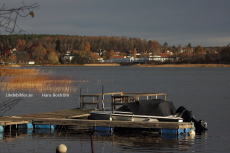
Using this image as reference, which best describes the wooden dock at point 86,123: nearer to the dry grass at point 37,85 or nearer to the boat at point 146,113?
the boat at point 146,113

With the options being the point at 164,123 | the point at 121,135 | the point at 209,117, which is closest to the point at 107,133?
the point at 121,135

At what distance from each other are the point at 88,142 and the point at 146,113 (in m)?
4.05

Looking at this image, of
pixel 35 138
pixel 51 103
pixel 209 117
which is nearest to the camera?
pixel 35 138

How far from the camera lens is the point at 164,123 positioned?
21.0 m

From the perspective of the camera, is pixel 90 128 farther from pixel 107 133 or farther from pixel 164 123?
pixel 164 123

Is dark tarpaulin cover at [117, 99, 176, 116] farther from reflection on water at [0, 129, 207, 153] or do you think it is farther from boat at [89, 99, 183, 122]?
reflection on water at [0, 129, 207, 153]

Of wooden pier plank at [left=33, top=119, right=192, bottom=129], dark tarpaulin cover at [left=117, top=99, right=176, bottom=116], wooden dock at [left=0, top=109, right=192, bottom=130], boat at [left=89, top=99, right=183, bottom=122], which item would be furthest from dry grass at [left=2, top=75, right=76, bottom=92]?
dark tarpaulin cover at [left=117, top=99, right=176, bottom=116]

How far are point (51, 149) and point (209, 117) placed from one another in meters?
14.9

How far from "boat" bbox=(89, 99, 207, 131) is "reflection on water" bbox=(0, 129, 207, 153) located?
36.3 inches

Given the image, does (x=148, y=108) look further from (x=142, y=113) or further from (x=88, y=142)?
(x=88, y=142)

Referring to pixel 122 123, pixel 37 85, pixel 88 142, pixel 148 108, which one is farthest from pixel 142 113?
pixel 37 85

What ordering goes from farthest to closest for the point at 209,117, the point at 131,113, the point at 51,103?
1. the point at 51,103
2. the point at 209,117
3. the point at 131,113

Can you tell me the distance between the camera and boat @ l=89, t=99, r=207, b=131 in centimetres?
2198

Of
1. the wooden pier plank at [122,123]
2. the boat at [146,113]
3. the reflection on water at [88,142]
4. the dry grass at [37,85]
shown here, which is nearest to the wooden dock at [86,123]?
the wooden pier plank at [122,123]
